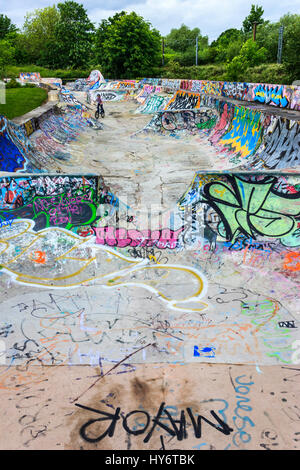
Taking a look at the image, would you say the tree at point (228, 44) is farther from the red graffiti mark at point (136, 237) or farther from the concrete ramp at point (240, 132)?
the red graffiti mark at point (136, 237)

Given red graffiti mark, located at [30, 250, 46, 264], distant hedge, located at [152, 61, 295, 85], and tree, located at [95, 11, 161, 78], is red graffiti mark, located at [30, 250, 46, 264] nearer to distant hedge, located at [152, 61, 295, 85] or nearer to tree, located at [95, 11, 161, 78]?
distant hedge, located at [152, 61, 295, 85]

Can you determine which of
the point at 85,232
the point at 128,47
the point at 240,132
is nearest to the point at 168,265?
the point at 85,232

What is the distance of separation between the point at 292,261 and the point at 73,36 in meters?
85.3

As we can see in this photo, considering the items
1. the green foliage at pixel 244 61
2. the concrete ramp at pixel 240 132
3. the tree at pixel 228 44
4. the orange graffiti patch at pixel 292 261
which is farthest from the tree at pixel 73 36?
the orange graffiti patch at pixel 292 261

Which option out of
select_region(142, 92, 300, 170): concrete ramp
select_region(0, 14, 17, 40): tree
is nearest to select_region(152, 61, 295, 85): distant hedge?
select_region(142, 92, 300, 170): concrete ramp

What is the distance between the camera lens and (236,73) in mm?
40375

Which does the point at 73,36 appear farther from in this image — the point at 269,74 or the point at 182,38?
the point at 269,74

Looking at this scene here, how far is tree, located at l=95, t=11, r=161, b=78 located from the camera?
Answer: 53594 millimetres

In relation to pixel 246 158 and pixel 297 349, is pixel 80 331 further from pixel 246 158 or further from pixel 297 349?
pixel 246 158

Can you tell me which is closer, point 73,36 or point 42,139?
point 42,139

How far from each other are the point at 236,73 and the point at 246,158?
103ft

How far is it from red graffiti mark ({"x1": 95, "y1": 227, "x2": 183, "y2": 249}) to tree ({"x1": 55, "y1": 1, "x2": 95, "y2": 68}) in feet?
257

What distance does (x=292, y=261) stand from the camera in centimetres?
719

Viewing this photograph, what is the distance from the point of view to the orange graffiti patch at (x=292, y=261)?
7069mm
